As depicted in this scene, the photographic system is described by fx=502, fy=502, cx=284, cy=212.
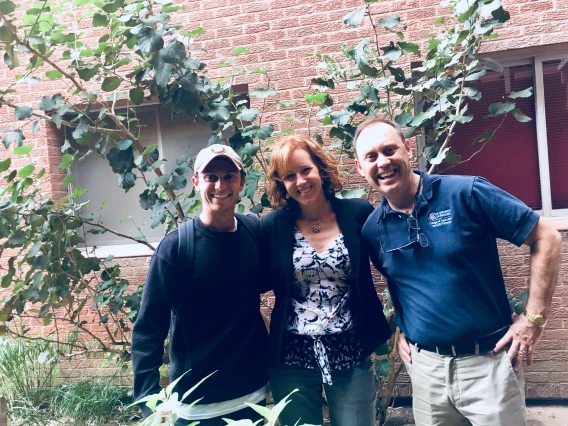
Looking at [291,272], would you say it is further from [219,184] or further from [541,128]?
[541,128]

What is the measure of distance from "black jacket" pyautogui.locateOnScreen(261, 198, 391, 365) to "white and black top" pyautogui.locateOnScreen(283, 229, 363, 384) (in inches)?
1.5

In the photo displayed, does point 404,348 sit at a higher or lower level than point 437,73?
lower

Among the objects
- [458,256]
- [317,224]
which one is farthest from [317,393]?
[458,256]

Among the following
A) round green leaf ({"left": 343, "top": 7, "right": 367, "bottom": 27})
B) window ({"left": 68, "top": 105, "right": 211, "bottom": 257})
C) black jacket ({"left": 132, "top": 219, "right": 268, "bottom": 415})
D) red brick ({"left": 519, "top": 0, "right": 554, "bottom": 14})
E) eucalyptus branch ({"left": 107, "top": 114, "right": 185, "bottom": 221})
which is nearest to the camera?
black jacket ({"left": 132, "top": 219, "right": 268, "bottom": 415})

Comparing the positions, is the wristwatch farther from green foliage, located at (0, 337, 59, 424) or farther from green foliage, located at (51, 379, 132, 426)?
green foliage, located at (0, 337, 59, 424)

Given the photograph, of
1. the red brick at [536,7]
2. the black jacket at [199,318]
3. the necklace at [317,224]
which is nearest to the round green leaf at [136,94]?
the black jacket at [199,318]

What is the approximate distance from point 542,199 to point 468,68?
67.0 inches

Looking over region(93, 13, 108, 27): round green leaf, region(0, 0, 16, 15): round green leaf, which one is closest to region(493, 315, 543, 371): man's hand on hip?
region(93, 13, 108, 27): round green leaf

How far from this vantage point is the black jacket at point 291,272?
2.30 m

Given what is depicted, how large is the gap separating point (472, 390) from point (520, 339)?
29 cm

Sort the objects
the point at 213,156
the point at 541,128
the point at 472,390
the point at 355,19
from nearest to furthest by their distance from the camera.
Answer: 1. the point at 472,390
2. the point at 213,156
3. the point at 355,19
4. the point at 541,128

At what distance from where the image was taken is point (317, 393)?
2.35 m

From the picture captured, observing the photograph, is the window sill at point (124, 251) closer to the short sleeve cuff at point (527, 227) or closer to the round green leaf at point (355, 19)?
the round green leaf at point (355, 19)

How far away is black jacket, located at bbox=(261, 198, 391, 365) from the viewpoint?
2.30 meters
